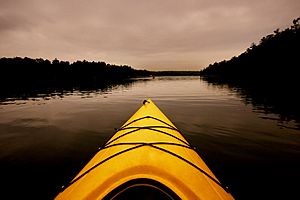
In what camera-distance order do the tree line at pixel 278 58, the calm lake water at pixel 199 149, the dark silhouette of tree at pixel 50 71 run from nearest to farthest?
the calm lake water at pixel 199 149 < the tree line at pixel 278 58 < the dark silhouette of tree at pixel 50 71

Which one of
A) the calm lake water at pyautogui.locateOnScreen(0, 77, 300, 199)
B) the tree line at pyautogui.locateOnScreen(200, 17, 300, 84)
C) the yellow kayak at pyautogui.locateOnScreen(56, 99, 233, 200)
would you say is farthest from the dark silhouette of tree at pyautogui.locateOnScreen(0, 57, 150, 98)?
the yellow kayak at pyautogui.locateOnScreen(56, 99, 233, 200)

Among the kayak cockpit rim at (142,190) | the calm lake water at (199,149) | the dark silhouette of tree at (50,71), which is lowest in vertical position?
the calm lake water at (199,149)

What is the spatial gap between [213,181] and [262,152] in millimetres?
5202

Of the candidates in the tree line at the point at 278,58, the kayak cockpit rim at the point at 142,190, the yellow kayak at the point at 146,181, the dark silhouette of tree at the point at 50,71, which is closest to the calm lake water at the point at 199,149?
the yellow kayak at the point at 146,181

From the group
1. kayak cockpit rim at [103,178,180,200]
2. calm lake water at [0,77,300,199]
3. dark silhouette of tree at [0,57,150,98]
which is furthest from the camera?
dark silhouette of tree at [0,57,150,98]

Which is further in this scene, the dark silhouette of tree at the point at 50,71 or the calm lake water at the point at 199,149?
the dark silhouette of tree at the point at 50,71

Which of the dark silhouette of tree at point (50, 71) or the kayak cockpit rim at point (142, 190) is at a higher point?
the dark silhouette of tree at point (50, 71)

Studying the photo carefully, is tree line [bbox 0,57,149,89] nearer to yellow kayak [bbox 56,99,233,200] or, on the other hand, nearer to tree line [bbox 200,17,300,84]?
tree line [bbox 200,17,300,84]

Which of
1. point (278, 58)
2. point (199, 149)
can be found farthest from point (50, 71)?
point (199, 149)

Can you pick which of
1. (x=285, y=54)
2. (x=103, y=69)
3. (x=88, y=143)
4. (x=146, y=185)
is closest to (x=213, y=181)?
(x=146, y=185)

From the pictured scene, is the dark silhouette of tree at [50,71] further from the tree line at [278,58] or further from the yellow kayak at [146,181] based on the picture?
the yellow kayak at [146,181]

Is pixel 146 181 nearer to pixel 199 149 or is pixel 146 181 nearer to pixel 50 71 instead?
pixel 199 149

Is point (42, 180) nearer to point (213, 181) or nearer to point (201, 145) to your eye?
point (213, 181)

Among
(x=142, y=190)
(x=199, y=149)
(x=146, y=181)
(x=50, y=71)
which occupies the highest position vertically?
(x=50, y=71)
